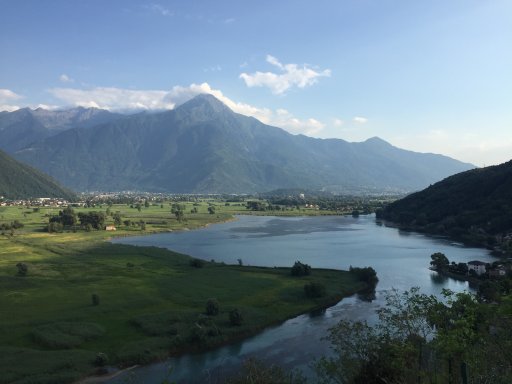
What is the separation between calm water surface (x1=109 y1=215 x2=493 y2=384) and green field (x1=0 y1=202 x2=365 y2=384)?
8.94 ft

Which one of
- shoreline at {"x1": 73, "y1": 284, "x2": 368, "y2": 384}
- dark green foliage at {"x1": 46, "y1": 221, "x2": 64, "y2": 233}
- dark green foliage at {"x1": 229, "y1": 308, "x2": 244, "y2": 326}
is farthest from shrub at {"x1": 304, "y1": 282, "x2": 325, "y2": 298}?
dark green foliage at {"x1": 46, "y1": 221, "x2": 64, "y2": 233}

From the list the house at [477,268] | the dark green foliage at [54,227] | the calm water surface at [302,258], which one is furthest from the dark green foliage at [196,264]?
the dark green foliage at [54,227]

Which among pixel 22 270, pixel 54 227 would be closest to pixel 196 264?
pixel 22 270

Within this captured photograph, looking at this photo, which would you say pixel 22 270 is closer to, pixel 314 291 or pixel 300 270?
pixel 300 270

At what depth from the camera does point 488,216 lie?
124 metres

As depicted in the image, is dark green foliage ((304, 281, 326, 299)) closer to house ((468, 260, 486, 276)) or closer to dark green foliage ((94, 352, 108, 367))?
house ((468, 260, 486, 276))

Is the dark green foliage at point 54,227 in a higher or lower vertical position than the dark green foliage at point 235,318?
higher

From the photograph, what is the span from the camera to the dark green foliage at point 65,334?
4169 centimetres

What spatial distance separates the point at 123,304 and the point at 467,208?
385 feet

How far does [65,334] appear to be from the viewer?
43500 mm

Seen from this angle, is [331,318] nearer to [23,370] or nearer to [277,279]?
[277,279]

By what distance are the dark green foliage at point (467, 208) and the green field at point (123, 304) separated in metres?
64.1

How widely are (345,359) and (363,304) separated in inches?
1593

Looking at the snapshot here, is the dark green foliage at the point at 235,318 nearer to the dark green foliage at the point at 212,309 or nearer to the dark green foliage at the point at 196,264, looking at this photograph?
the dark green foliage at the point at 212,309
